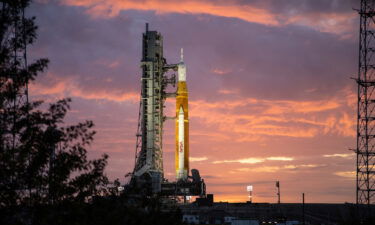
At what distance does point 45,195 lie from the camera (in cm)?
3097

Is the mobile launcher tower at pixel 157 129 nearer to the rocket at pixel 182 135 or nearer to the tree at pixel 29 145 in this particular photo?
the rocket at pixel 182 135

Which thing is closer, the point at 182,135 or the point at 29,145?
the point at 29,145

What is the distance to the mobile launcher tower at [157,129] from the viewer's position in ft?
A: 416

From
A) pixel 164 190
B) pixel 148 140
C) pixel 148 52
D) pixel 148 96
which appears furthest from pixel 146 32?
pixel 164 190

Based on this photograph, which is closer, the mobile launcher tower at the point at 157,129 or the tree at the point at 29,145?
the tree at the point at 29,145

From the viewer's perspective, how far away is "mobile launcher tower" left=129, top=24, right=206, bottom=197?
127 metres

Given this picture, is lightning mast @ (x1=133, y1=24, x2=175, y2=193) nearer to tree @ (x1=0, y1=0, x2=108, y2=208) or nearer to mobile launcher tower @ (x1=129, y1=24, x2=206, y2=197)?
mobile launcher tower @ (x1=129, y1=24, x2=206, y2=197)

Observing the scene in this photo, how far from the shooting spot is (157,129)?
128m

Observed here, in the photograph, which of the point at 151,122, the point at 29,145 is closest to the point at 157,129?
the point at 151,122

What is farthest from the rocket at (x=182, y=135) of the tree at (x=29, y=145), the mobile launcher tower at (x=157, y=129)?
the tree at (x=29, y=145)

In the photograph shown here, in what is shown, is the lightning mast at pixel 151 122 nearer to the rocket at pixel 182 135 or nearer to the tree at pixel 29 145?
the rocket at pixel 182 135

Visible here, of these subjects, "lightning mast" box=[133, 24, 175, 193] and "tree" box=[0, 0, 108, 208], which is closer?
"tree" box=[0, 0, 108, 208]

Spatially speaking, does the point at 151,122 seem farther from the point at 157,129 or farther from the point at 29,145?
the point at 29,145

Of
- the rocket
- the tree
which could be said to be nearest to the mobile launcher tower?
the rocket
